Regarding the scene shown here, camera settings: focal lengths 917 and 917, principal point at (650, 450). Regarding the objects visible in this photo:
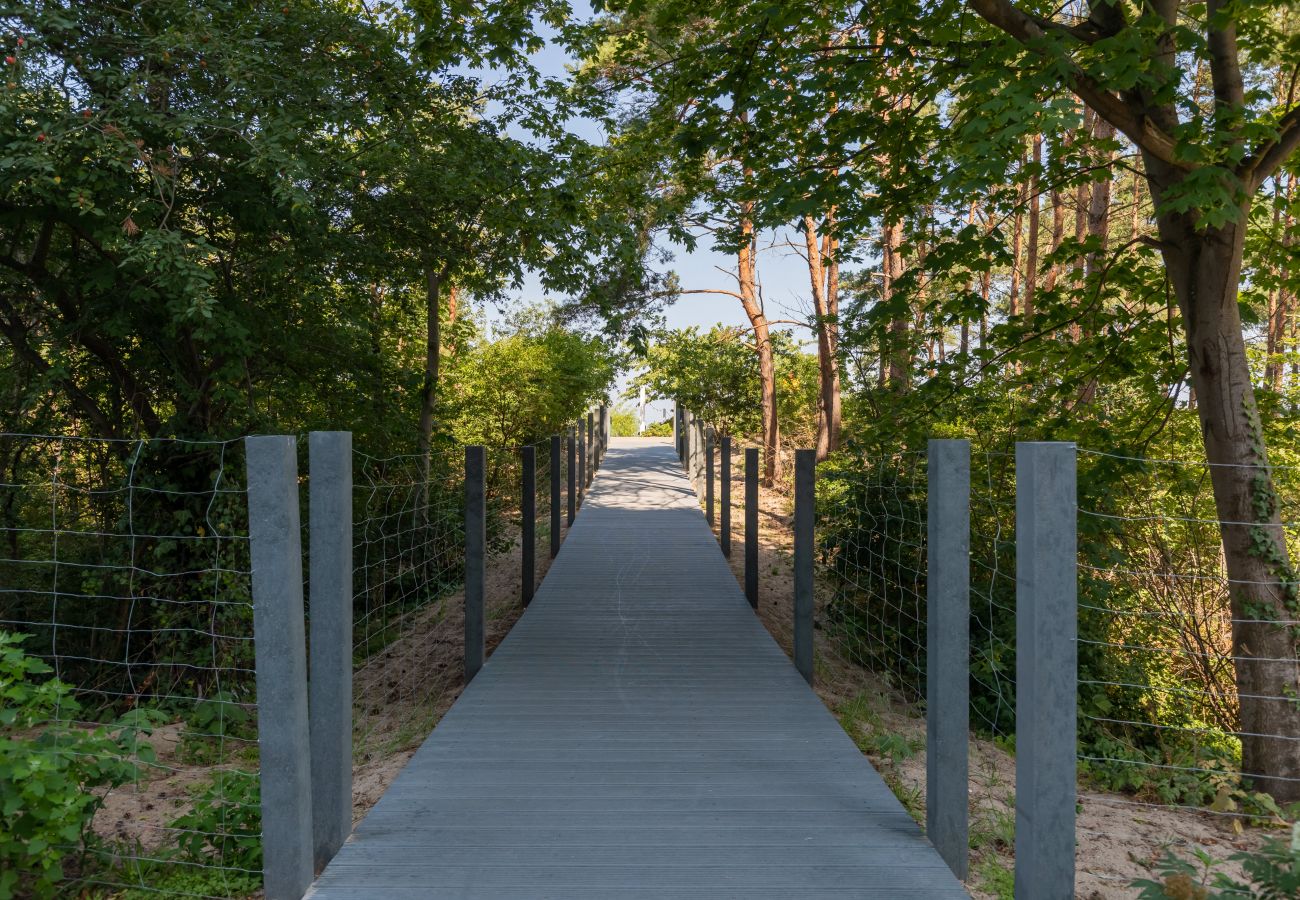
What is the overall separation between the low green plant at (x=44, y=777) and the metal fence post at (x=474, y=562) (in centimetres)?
274

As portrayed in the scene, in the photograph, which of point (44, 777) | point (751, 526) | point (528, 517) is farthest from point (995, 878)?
point (528, 517)

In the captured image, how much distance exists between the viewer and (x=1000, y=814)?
412 centimetres

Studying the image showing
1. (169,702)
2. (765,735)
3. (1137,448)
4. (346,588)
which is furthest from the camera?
(1137,448)

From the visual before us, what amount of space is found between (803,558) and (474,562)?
2158 millimetres

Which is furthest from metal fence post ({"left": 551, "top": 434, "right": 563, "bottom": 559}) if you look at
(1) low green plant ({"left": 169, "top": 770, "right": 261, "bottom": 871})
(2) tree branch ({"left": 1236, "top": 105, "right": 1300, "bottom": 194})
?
(2) tree branch ({"left": 1236, "top": 105, "right": 1300, "bottom": 194})

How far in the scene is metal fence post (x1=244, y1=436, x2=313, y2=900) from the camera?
3000 mm

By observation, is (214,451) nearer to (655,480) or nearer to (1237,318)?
(1237,318)

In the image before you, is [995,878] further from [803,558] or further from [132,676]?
[132,676]

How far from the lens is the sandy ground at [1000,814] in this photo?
3.69m

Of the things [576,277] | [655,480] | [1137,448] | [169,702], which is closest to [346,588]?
[169,702]

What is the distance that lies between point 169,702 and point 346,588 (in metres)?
4.90

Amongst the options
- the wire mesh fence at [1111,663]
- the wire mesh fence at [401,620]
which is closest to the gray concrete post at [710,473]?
the wire mesh fence at [1111,663]

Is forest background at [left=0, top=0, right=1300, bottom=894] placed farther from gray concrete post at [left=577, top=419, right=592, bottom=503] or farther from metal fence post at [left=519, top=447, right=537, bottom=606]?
gray concrete post at [left=577, top=419, right=592, bottom=503]

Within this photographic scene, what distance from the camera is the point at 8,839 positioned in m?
2.84
